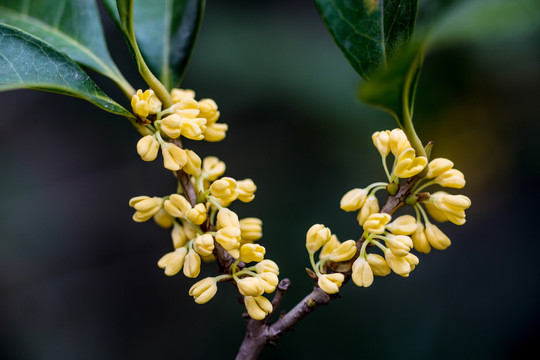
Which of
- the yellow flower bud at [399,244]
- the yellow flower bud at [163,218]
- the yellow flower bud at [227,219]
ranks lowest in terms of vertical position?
the yellow flower bud at [399,244]

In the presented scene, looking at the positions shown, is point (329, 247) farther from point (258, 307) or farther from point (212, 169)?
point (212, 169)

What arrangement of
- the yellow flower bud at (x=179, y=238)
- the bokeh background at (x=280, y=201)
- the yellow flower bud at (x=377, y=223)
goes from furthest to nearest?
the bokeh background at (x=280, y=201) < the yellow flower bud at (x=179, y=238) < the yellow flower bud at (x=377, y=223)

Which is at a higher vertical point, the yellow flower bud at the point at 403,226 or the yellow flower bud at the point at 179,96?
the yellow flower bud at the point at 179,96

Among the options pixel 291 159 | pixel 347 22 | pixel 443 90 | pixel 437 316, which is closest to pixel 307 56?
pixel 291 159

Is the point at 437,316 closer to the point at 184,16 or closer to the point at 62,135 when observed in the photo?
the point at 184,16

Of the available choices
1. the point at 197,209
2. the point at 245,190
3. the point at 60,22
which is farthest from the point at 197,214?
the point at 60,22

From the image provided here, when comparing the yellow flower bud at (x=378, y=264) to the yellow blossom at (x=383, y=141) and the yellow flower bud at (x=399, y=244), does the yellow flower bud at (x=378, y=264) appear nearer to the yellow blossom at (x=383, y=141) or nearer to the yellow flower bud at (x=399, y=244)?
the yellow flower bud at (x=399, y=244)

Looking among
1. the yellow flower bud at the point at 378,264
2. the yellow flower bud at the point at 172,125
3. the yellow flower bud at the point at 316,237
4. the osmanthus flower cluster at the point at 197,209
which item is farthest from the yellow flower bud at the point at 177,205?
the yellow flower bud at the point at 378,264
